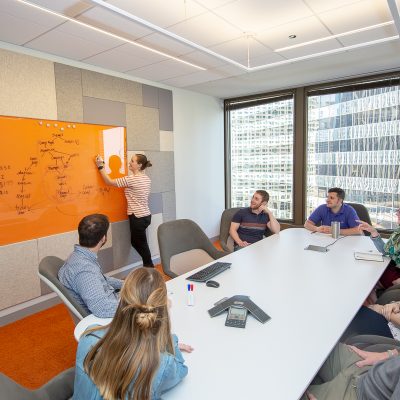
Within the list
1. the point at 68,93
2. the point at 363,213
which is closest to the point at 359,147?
the point at 363,213

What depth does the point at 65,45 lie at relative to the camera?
3.01m

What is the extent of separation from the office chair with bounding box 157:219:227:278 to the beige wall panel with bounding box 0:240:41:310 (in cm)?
146

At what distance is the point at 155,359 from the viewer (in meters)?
0.97

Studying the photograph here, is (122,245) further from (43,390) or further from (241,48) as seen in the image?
(43,390)

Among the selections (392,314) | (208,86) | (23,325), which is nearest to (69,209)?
(23,325)

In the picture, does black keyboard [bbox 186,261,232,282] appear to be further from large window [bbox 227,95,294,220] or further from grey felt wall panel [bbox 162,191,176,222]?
large window [bbox 227,95,294,220]

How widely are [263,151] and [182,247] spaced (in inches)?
128

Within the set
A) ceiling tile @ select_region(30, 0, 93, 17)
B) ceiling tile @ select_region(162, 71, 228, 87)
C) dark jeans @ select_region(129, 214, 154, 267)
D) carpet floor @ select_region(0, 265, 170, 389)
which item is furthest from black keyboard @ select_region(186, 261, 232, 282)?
ceiling tile @ select_region(162, 71, 228, 87)

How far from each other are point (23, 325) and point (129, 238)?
5.02 ft

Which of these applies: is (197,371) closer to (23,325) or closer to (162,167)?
(23,325)

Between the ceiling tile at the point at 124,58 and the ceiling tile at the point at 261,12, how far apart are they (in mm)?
1062

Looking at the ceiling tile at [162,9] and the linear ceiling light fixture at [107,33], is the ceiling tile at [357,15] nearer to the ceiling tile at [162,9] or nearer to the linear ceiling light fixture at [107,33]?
the ceiling tile at [162,9]

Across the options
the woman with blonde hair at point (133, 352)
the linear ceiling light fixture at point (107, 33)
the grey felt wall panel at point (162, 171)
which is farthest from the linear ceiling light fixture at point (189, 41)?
the woman with blonde hair at point (133, 352)

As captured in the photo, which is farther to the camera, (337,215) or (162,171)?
(162,171)
